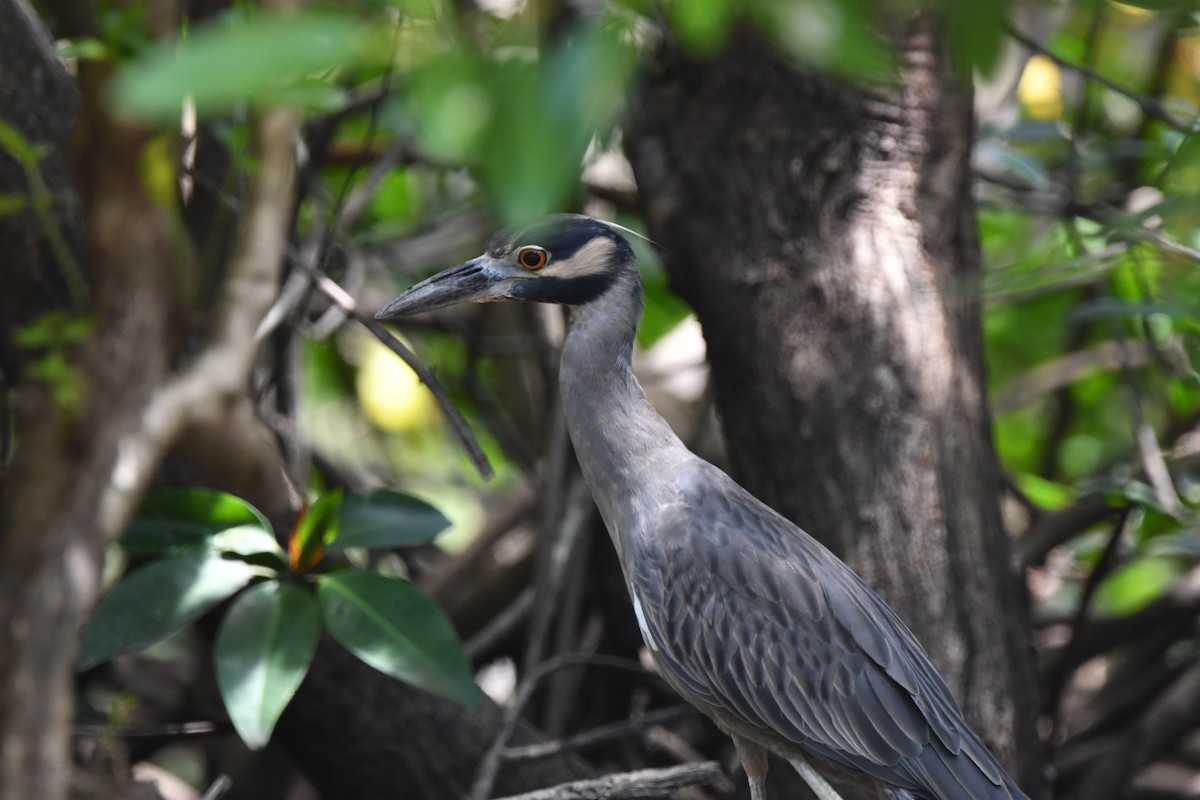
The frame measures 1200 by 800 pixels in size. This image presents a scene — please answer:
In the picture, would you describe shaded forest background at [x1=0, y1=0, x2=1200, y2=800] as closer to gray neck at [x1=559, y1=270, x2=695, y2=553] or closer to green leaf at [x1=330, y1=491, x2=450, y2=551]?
green leaf at [x1=330, y1=491, x2=450, y2=551]

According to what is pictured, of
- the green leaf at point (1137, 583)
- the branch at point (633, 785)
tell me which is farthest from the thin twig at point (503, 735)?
the green leaf at point (1137, 583)

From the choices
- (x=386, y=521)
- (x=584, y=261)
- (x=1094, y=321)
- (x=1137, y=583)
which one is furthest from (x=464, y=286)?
(x=1137, y=583)

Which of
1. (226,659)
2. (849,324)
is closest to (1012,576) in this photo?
(849,324)

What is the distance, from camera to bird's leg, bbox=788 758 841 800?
229 cm

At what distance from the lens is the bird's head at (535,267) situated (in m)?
2.43

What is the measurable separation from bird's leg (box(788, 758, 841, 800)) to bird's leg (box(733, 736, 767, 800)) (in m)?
0.10

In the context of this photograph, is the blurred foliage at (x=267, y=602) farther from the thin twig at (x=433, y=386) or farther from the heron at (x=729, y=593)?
the heron at (x=729, y=593)

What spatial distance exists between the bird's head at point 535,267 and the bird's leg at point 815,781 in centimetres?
107

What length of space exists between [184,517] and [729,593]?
1.14 meters

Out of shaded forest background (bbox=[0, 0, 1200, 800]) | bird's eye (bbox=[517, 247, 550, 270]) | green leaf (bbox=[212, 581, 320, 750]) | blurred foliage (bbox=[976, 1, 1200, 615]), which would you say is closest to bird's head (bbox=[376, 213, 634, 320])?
bird's eye (bbox=[517, 247, 550, 270])

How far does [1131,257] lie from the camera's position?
208cm

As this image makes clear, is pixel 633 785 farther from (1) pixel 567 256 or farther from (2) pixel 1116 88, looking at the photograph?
Result: (2) pixel 1116 88

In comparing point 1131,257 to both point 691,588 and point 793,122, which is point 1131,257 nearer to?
point 793,122

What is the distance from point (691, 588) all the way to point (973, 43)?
1.76m
